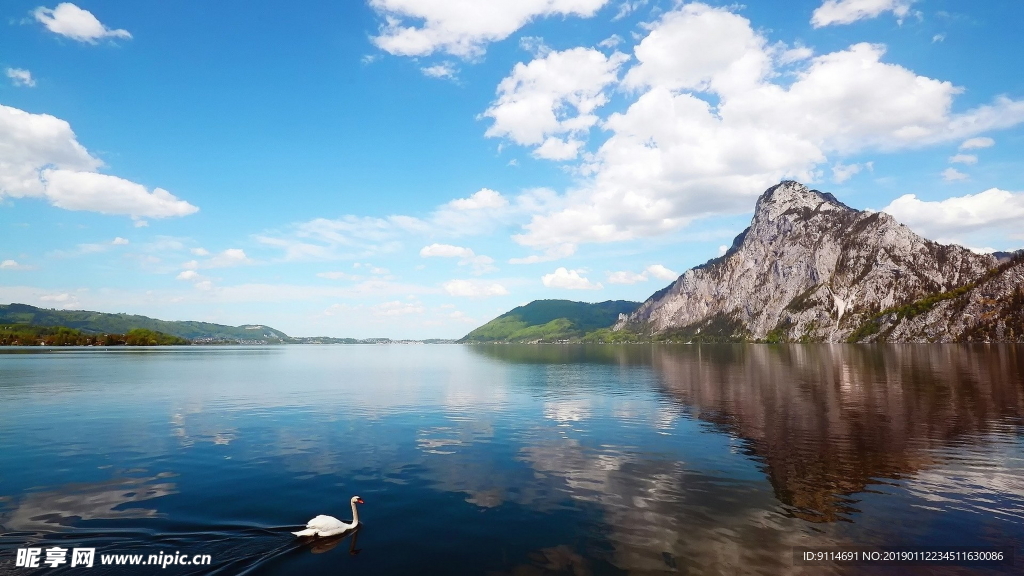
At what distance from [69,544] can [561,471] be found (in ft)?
87.6

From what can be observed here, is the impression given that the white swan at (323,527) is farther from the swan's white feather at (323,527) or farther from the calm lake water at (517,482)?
the calm lake water at (517,482)

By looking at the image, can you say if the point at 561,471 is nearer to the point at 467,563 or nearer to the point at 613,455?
the point at 613,455

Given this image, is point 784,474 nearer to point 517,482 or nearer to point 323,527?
point 517,482

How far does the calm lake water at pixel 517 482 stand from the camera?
2133 centimetres

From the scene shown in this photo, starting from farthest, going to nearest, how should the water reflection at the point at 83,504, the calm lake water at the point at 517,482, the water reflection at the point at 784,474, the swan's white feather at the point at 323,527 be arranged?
the water reflection at the point at 83,504
the swan's white feather at the point at 323,527
the water reflection at the point at 784,474
the calm lake water at the point at 517,482

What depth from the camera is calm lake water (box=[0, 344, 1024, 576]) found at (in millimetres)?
21328

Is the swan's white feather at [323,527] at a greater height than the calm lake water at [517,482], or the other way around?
the swan's white feather at [323,527]

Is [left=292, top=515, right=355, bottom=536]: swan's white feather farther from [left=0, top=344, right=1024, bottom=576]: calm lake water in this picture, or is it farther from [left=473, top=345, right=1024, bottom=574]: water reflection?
[left=473, top=345, right=1024, bottom=574]: water reflection

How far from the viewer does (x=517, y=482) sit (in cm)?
3181

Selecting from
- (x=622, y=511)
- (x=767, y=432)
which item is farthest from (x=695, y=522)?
(x=767, y=432)

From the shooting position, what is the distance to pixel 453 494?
2939 centimetres

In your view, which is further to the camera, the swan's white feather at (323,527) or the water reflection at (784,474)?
the swan's white feather at (323,527)

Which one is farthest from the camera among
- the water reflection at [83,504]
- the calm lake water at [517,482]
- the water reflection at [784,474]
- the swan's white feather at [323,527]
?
the water reflection at [83,504]

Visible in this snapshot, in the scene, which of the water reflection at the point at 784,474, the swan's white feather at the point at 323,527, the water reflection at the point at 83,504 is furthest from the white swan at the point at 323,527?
the water reflection at the point at 784,474
